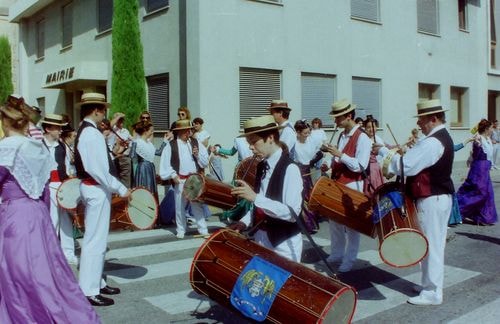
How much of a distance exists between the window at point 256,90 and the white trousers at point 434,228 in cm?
933

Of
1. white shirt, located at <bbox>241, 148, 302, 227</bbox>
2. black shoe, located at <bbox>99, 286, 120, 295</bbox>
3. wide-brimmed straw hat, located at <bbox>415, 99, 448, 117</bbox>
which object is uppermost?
wide-brimmed straw hat, located at <bbox>415, 99, 448, 117</bbox>

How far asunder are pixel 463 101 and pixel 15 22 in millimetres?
21738

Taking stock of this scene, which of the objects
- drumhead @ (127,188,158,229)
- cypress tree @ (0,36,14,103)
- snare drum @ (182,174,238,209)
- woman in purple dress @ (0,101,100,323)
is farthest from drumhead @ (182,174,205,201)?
cypress tree @ (0,36,14,103)

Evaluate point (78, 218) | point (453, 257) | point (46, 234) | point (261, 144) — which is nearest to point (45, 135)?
point (78, 218)

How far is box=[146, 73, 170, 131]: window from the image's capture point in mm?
15195

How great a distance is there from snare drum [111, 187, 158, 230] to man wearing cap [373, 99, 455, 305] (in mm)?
2858

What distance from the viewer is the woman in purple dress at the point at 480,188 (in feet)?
31.1

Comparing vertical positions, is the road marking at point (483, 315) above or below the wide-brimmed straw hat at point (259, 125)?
below

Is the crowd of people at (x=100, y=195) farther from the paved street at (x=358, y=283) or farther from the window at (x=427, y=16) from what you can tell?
the window at (x=427, y=16)

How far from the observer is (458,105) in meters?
22.4

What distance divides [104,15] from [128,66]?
4.30 meters

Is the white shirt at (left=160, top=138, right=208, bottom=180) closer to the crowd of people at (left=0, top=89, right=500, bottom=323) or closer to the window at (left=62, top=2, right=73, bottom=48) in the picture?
the crowd of people at (left=0, top=89, right=500, bottom=323)

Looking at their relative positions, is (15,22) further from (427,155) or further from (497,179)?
(427,155)

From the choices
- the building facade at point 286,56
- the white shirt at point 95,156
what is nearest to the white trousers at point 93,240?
the white shirt at point 95,156
